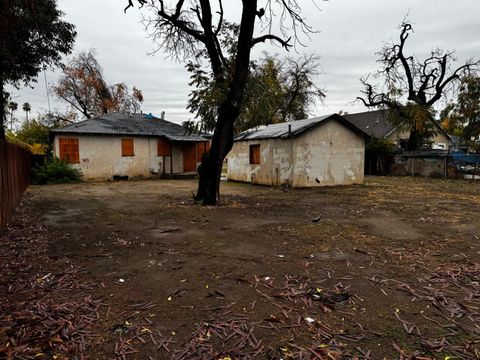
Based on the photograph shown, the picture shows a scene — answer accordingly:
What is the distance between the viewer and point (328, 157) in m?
14.7

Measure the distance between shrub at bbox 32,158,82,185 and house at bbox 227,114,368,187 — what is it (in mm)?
9557

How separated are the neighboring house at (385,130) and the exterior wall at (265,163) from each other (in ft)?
52.4

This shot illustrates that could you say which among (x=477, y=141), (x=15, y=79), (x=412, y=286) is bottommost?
(x=412, y=286)

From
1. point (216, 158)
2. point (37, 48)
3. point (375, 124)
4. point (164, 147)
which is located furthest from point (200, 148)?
point (375, 124)

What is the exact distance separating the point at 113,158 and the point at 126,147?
101 cm

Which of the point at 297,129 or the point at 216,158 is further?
the point at 297,129

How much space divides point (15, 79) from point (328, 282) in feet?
47.6

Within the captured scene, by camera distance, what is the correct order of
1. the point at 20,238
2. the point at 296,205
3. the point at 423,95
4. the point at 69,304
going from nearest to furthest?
the point at 69,304, the point at 20,238, the point at 296,205, the point at 423,95

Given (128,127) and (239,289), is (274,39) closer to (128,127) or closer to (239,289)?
(239,289)

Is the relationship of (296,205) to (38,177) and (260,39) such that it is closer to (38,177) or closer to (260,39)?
(260,39)

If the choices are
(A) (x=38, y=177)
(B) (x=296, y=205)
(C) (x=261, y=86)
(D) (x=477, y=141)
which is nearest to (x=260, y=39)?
(C) (x=261, y=86)

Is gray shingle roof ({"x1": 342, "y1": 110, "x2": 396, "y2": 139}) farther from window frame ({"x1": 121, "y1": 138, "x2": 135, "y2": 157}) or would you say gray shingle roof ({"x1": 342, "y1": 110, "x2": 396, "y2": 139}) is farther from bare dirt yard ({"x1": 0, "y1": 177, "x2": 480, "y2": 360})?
bare dirt yard ({"x1": 0, "y1": 177, "x2": 480, "y2": 360})

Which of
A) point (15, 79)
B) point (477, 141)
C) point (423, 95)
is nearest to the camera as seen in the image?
point (15, 79)

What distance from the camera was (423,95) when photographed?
22.7 metres
